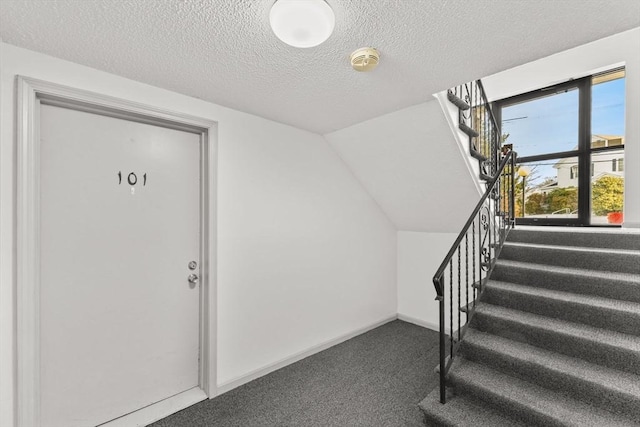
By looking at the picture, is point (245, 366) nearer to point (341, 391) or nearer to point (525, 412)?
point (341, 391)

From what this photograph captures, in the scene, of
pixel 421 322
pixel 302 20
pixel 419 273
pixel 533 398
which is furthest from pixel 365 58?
pixel 421 322

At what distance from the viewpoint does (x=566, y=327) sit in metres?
1.95

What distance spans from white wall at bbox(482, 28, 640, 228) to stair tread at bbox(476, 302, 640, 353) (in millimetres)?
1389

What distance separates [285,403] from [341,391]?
450 mm

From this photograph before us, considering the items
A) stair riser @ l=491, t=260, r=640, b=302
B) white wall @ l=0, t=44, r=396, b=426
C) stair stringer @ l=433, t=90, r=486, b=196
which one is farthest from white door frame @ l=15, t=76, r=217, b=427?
stair riser @ l=491, t=260, r=640, b=302

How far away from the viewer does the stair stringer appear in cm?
216

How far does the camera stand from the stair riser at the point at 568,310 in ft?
5.96

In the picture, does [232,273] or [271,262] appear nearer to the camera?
[232,273]

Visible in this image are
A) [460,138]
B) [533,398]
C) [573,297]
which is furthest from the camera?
[460,138]

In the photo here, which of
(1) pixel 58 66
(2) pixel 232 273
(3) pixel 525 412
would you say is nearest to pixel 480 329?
(3) pixel 525 412

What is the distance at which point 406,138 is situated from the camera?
2.48 meters

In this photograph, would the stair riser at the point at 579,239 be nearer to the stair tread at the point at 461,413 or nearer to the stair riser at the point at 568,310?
the stair riser at the point at 568,310

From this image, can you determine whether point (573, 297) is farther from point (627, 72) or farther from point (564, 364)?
point (627, 72)

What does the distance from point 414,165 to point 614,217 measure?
8.15ft
